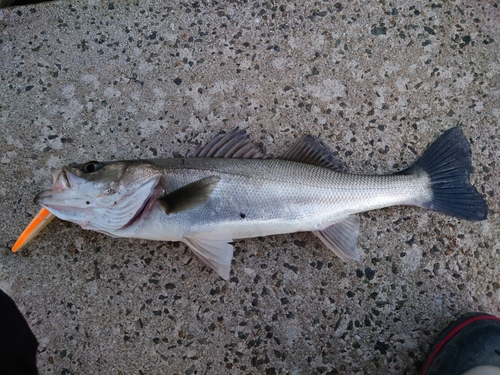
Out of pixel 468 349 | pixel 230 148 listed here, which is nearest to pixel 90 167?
pixel 230 148

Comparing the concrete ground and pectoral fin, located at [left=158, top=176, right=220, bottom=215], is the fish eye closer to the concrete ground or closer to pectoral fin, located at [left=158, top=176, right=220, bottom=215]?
pectoral fin, located at [left=158, top=176, right=220, bottom=215]

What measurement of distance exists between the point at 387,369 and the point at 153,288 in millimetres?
1567

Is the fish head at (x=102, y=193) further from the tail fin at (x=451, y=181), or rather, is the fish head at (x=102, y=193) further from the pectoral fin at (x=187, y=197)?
the tail fin at (x=451, y=181)

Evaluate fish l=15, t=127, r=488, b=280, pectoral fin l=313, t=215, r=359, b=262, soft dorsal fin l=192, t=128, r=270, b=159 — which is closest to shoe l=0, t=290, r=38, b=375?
fish l=15, t=127, r=488, b=280

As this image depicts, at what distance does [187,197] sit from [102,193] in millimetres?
470

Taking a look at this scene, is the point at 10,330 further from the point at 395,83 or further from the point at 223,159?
the point at 395,83

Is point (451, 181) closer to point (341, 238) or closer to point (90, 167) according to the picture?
point (341, 238)

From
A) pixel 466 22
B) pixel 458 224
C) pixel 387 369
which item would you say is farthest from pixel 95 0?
pixel 387 369

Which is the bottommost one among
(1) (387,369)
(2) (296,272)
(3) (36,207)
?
(1) (387,369)

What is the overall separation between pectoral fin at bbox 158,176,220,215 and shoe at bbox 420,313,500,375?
170cm

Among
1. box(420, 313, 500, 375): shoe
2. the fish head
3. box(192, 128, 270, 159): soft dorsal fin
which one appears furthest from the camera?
box(192, 128, 270, 159): soft dorsal fin

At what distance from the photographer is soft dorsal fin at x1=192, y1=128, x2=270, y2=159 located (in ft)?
7.46

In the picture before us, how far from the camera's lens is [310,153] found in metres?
2.35

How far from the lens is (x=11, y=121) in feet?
8.59
